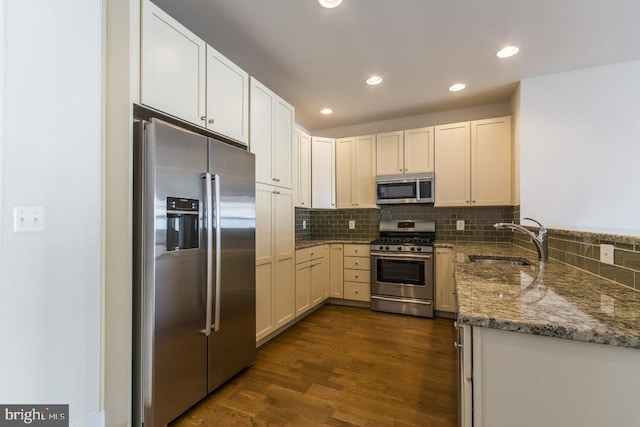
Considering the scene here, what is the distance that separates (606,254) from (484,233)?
8.07 feet

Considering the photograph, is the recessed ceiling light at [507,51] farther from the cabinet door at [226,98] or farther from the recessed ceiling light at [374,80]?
the cabinet door at [226,98]

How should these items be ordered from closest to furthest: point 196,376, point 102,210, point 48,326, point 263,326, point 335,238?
point 48,326 < point 102,210 < point 196,376 < point 263,326 < point 335,238

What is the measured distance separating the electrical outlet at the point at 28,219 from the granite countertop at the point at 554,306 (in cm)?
188

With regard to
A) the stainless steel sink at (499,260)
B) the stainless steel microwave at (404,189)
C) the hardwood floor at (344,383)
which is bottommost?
the hardwood floor at (344,383)

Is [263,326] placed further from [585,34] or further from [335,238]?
[585,34]

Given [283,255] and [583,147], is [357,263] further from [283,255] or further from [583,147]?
[583,147]

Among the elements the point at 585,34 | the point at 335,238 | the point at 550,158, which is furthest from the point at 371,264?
the point at 585,34

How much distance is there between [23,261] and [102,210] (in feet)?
1.30

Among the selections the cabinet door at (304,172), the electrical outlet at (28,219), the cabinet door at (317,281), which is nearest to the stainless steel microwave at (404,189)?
the cabinet door at (304,172)

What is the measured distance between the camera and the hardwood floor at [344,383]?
1.71 meters

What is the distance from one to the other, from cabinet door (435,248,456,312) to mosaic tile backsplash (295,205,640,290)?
51cm

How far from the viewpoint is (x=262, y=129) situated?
2586 mm

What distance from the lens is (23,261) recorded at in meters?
1.29

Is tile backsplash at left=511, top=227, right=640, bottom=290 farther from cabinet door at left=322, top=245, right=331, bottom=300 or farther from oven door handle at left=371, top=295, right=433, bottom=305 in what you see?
cabinet door at left=322, top=245, right=331, bottom=300
